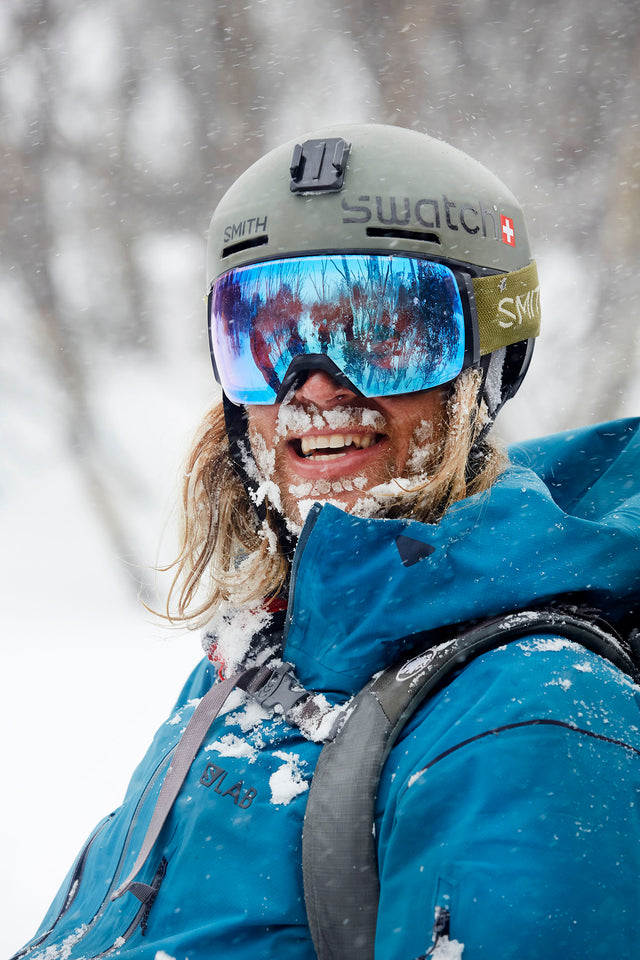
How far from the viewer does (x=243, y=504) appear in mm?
2076

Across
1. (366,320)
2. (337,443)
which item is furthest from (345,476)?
(366,320)

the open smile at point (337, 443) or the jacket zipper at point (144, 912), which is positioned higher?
the open smile at point (337, 443)

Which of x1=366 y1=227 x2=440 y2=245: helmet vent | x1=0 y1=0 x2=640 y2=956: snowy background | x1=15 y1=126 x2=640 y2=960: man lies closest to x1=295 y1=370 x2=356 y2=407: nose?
x1=15 y1=126 x2=640 y2=960: man

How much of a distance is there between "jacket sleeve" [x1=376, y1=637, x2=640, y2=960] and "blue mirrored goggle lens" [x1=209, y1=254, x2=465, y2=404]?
784 millimetres

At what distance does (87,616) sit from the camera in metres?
7.05

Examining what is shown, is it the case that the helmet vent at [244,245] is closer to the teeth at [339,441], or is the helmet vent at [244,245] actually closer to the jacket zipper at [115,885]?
the teeth at [339,441]

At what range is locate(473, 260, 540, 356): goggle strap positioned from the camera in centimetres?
175

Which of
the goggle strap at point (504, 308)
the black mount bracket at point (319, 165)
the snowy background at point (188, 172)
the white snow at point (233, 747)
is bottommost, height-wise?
the white snow at point (233, 747)

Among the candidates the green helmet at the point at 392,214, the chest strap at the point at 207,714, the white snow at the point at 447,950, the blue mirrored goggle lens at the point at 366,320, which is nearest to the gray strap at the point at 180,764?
the chest strap at the point at 207,714

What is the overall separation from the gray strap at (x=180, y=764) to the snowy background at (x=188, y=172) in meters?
7.80

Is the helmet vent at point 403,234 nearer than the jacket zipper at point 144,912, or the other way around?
the jacket zipper at point 144,912

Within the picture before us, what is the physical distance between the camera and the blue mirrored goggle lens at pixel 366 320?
5.28 feet

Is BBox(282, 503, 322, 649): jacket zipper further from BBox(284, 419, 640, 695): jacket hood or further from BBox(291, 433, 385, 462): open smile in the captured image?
BBox(291, 433, 385, 462): open smile

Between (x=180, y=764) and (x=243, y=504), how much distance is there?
2.88 ft
